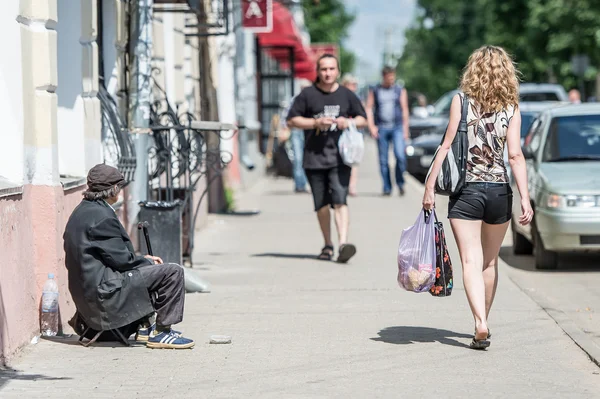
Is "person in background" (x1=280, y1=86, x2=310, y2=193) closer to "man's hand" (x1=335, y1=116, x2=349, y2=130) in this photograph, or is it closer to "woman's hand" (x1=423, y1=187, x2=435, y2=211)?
"man's hand" (x1=335, y1=116, x2=349, y2=130)

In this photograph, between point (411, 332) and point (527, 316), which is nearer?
point (411, 332)

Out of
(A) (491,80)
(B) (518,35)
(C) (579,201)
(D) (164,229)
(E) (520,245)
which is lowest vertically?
(E) (520,245)

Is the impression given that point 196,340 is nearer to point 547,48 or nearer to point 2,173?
point 2,173

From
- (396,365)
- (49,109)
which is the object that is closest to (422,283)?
(396,365)

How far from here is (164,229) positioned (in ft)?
34.5

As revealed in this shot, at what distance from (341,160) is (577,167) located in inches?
84.8

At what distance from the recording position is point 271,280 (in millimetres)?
11125

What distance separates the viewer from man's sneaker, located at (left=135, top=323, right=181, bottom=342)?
25.8 ft

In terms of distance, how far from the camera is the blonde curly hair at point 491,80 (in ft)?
25.0

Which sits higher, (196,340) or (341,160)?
(341,160)

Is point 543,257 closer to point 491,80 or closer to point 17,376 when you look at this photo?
point 491,80

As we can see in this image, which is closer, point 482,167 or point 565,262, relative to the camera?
point 482,167

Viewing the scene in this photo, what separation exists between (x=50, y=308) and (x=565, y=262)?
20.4 ft

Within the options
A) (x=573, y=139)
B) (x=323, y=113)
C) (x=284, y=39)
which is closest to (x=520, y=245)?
(x=573, y=139)
